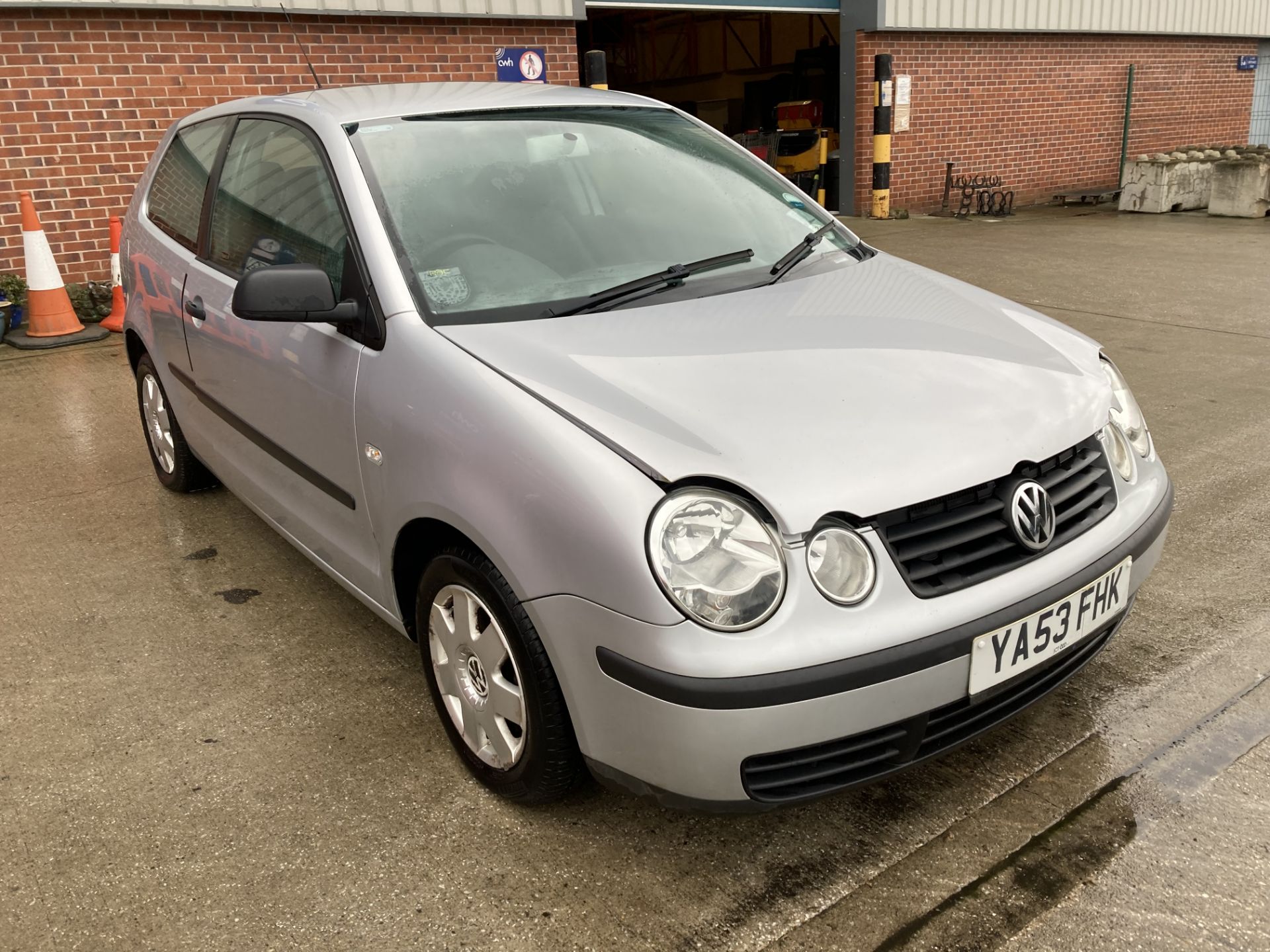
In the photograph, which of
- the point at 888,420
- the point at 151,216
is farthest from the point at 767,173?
the point at 151,216

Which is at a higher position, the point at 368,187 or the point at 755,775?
the point at 368,187

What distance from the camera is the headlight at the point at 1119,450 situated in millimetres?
2352

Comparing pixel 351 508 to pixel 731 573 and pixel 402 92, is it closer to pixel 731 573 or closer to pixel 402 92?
pixel 731 573

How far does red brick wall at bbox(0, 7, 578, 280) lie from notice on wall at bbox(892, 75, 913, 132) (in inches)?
254

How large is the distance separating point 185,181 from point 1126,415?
317 centimetres

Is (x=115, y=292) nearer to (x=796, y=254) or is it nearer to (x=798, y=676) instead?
(x=796, y=254)

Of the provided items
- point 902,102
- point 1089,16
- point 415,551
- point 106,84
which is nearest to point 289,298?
point 415,551

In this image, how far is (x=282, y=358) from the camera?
2758 millimetres

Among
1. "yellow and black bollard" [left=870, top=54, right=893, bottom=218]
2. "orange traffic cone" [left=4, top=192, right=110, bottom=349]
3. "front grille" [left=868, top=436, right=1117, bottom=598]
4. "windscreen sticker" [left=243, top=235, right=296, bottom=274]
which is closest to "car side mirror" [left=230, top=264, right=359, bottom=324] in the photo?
"windscreen sticker" [left=243, top=235, right=296, bottom=274]

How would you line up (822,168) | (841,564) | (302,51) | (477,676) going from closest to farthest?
(841,564) < (477,676) < (302,51) < (822,168)

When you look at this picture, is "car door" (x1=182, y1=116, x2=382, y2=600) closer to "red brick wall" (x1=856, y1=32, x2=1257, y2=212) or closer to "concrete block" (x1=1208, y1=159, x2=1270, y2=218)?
"red brick wall" (x1=856, y1=32, x2=1257, y2=212)

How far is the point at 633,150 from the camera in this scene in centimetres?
309

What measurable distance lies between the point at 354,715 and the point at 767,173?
2.07m

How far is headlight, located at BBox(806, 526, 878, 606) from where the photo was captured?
1.85 meters
